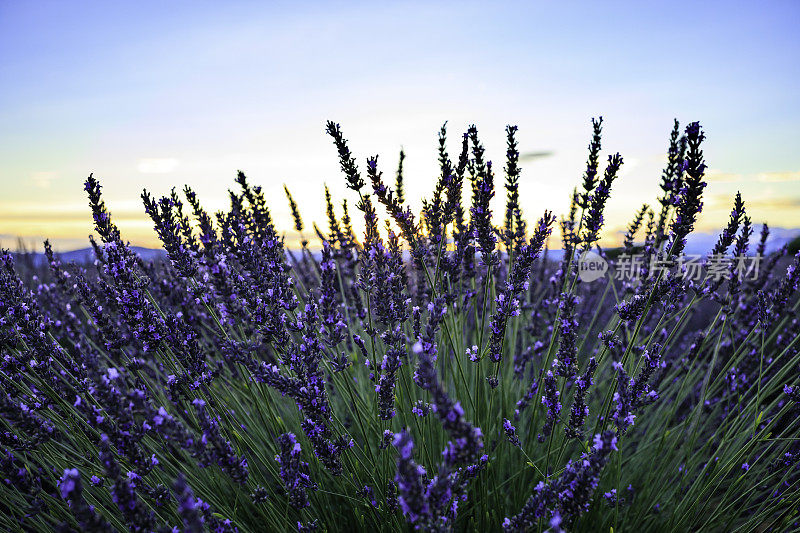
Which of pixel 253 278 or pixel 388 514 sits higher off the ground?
pixel 253 278

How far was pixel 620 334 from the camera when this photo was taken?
3.56 metres

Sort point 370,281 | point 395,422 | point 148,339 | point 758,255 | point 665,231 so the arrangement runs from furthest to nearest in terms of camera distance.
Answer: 1. point 758,255
2. point 665,231
3. point 395,422
4. point 370,281
5. point 148,339

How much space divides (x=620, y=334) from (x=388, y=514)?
2438 mm

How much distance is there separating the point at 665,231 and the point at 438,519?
2702 mm

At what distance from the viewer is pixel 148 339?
2.05m

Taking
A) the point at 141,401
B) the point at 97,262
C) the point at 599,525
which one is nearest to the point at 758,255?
the point at 599,525

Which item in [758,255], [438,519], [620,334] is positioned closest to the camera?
[438,519]

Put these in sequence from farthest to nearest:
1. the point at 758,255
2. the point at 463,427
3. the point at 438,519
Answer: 1. the point at 758,255
2. the point at 438,519
3. the point at 463,427

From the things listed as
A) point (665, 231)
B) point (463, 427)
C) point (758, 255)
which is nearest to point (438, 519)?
point (463, 427)

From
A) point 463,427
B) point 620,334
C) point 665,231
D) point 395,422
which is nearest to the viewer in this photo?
point 463,427

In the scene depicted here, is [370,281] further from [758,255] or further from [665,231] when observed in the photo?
[758,255]

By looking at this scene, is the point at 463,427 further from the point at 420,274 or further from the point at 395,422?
the point at 420,274

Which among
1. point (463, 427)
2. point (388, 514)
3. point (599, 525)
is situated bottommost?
point (599, 525)

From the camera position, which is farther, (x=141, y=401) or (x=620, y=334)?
(x=620, y=334)
